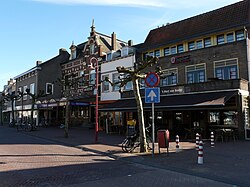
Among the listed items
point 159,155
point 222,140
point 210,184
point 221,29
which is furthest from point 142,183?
point 221,29

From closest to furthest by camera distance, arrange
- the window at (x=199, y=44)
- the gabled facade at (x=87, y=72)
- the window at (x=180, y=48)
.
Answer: the window at (x=199, y=44) < the window at (x=180, y=48) < the gabled facade at (x=87, y=72)

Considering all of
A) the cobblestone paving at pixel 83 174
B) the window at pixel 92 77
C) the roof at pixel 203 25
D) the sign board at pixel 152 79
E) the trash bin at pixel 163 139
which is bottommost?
the cobblestone paving at pixel 83 174

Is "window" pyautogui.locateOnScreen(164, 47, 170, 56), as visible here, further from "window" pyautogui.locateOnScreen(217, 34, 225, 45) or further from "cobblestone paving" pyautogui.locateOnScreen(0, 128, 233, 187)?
"cobblestone paving" pyautogui.locateOnScreen(0, 128, 233, 187)

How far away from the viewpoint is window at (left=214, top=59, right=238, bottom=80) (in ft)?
59.2

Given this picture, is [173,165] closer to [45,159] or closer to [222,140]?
[45,159]

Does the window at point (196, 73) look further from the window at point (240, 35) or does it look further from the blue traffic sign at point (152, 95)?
the blue traffic sign at point (152, 95)

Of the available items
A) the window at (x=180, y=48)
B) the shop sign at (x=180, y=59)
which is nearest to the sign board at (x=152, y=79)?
the shop sign at (x=180, y=59)

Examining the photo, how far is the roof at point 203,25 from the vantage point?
750 inches

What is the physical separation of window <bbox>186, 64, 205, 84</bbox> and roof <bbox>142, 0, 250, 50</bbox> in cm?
274

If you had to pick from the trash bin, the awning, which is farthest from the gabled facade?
the trash bin

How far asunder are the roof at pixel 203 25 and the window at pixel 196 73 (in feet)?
8.99

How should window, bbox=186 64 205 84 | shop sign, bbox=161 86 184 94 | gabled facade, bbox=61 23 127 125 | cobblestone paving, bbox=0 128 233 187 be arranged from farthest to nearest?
gabled facade, bbox=61 23 127 125 → window, bbox=186 64 205 84 → shop sign, bbox=161 86 184 94 → cobblestone paving, bbox=0 128 233 187

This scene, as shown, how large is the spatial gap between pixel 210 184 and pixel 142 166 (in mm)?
2915

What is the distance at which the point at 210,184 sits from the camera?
6324 mm
